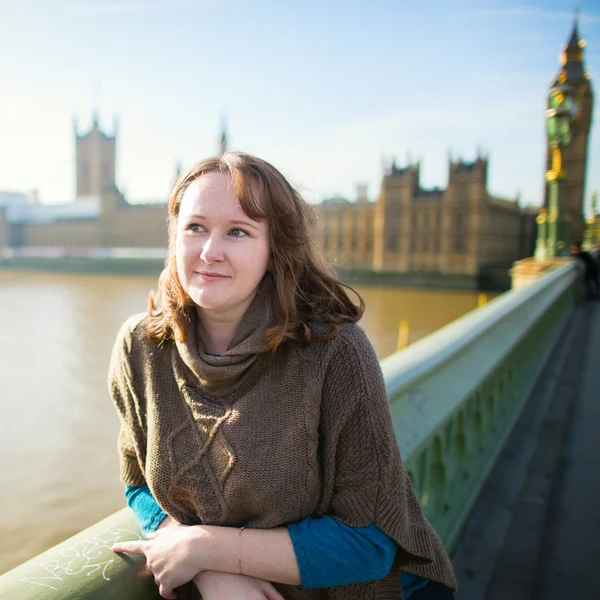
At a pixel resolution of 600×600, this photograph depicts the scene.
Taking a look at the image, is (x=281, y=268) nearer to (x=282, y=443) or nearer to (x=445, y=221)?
(x=282, y=443)

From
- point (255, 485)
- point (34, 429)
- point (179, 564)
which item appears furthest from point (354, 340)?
point (34, 429)

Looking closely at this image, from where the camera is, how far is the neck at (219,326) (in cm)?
117

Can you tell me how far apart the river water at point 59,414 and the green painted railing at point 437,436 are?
4.08 m

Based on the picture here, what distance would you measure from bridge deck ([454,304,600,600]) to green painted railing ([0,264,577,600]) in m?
0.09

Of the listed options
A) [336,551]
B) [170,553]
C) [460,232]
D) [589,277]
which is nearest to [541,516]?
[336,551]

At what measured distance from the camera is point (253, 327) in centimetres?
111

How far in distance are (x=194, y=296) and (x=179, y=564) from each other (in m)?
0.47

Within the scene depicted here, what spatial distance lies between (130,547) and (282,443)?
292 millimetres

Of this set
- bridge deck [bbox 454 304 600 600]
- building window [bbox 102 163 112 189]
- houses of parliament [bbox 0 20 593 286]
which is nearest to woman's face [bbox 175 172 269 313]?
bridge deck [bbox 454 304 600 600]

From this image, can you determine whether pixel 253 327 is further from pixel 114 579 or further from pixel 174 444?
pixel 114 579

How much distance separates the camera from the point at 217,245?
1089 millimetres

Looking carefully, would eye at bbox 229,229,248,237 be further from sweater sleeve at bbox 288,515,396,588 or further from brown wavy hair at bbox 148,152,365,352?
sweater sleeve at bbox 288,515,396,588

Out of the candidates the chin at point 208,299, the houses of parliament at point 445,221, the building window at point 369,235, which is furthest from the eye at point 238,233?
the building window at point 369,235

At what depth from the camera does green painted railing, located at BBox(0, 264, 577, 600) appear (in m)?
0.82
